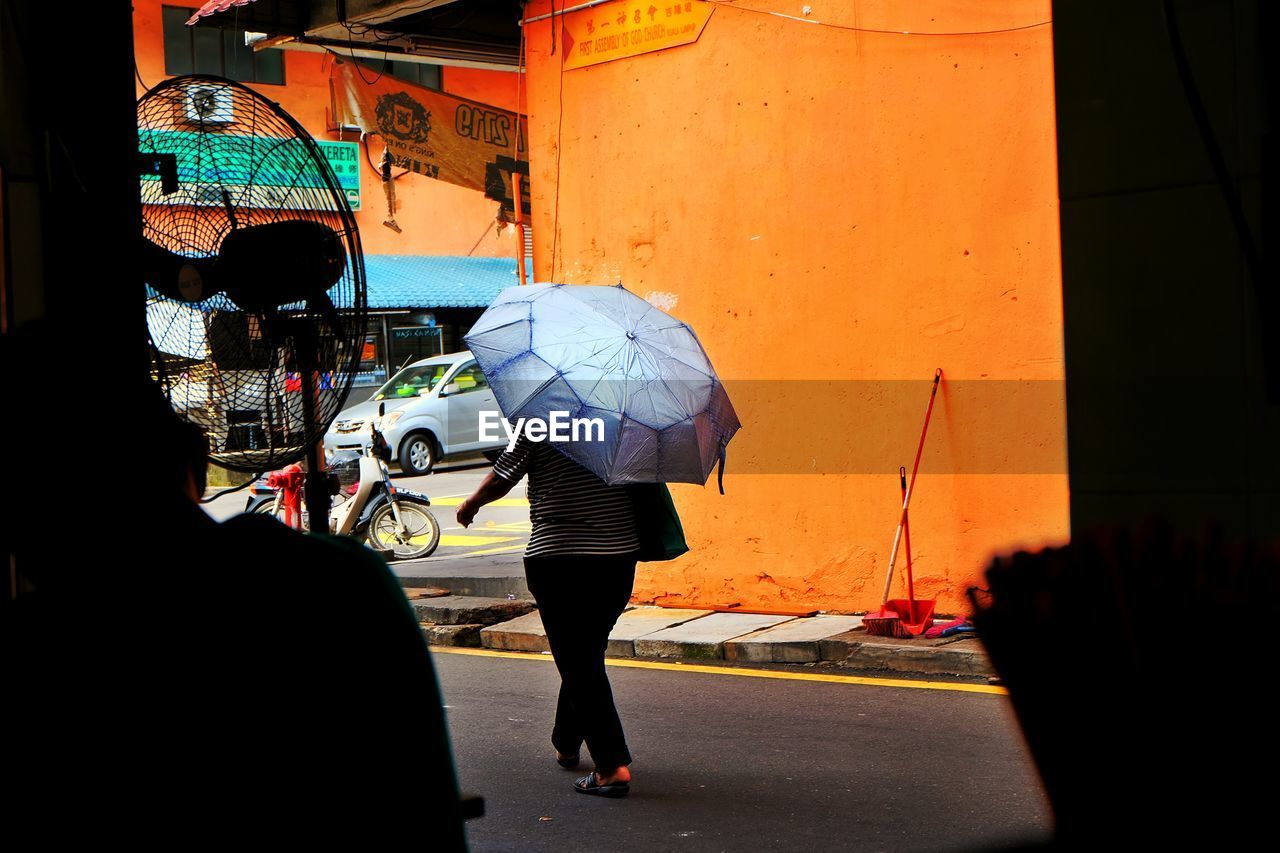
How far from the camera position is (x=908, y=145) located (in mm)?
8453

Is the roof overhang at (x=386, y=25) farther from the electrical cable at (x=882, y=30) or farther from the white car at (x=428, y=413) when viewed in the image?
the white car at (x=428, y=413)

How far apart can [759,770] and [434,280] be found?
21.5 m

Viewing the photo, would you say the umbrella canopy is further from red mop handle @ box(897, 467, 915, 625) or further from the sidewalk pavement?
red mop handle @ box(897, 467, 915, 625)

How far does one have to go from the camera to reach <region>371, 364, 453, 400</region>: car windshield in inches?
850

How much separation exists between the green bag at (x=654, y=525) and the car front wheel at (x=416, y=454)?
1571 cm

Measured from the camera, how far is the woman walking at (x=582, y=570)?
5469mm

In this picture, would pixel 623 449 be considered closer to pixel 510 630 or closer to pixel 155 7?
pixel 510 630

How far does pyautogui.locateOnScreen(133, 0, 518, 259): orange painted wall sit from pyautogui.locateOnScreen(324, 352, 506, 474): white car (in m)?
5.02

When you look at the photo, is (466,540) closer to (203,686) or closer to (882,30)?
(882,30)

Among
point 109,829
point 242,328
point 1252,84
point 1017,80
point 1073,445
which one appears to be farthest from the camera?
point 1017,80

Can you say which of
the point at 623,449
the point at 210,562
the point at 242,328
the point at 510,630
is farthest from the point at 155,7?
the point at 210,562

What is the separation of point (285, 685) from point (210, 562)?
6.8 inches

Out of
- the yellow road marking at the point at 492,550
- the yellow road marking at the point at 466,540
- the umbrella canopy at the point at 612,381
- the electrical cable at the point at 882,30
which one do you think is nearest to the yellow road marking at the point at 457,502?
the yellow road marking at the point at 466,540

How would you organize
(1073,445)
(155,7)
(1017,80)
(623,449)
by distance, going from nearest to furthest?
(1073,445) < (623,449) < (1017,80) < (155,7)
